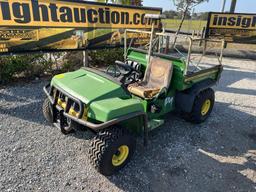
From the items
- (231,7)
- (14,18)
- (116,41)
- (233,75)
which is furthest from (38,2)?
(231,7)

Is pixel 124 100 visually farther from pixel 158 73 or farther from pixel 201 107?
pixel 201 107

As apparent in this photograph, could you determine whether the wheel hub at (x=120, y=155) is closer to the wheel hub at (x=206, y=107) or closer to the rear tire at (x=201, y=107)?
the rear tire at (x=201, y=107)

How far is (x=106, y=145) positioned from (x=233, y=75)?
700 centimetres

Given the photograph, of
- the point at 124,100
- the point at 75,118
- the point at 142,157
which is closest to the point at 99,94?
the point at 124,100

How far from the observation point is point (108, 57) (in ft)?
26.7

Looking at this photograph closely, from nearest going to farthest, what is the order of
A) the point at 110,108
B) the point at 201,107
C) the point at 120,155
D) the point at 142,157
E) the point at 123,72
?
the point at 110,108 → the point at 120,155 → the point at 142,157 → the point at 123,72 → the point at 201,107

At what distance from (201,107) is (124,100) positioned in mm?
2013

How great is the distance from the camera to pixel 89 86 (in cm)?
323

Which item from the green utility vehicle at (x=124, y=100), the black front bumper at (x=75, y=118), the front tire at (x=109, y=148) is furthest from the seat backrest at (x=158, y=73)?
the front tire at (x=109, y=148)

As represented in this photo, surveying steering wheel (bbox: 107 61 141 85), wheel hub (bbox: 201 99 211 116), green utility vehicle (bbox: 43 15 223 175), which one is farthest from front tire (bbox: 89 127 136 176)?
wheel hub (bbox: 201 99 211 116)

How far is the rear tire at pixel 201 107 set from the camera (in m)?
4.43

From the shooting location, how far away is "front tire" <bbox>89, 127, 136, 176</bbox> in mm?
2906

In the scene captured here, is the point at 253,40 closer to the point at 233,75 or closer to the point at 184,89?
the point at 233,75

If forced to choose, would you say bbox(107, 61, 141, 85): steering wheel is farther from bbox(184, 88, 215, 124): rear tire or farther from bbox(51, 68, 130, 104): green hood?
bbox(184, 88, 215, 124): rear tire
